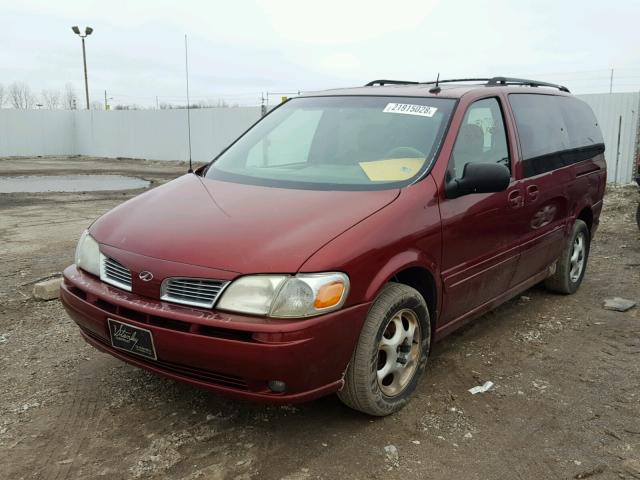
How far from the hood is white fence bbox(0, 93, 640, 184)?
13258 millimetres

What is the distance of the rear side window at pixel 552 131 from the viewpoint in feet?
14.6

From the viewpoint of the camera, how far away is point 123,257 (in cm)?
297

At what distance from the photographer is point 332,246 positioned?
9.07ft

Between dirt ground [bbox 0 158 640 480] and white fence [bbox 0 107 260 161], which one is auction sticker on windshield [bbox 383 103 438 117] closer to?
dirt ground [bbox 0 158 640 480]

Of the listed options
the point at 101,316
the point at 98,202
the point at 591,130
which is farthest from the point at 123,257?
the point at 98,202

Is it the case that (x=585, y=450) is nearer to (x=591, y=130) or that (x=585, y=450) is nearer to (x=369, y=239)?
(x=369, y=239)

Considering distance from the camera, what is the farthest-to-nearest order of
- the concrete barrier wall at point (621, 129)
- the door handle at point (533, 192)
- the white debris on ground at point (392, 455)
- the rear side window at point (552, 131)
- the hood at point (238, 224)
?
the concrete barrier wall at point (621, 129) < the rear side window at point (552, 131) < the door handle at point (533, 192) < the white debris on ground at point (392, 455) < the hood at point (238, 224)

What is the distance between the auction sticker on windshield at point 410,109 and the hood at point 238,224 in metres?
0.80

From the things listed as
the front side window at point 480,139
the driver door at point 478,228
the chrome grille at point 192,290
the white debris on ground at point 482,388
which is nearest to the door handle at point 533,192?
the driver door at point 478,228

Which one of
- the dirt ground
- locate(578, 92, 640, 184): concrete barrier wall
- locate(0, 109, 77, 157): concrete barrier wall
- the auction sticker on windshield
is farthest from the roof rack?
locate(0, 109, 77, 157): concrete barrier wall

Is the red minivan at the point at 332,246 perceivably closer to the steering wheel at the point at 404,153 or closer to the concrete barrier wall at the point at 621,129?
the steering wheel at the point at 404,153

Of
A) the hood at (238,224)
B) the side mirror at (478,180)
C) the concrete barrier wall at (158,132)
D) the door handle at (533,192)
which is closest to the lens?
the hood at (238,224)

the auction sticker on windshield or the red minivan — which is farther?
the auction sticker on windshield

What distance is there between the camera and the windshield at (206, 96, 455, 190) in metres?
3.53
